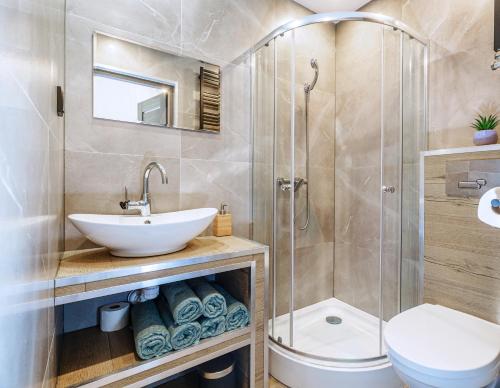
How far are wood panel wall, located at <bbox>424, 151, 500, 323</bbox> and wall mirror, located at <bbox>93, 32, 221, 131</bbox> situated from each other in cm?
140

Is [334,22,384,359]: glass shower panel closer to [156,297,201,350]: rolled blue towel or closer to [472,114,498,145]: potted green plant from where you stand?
[472,114,498,145]: potted green plant

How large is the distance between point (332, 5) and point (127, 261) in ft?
7.84

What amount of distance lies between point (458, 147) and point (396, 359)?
1.27m

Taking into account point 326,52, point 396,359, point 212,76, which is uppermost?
point 326,52

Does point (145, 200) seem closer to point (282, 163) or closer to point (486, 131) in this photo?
point (282, 163)

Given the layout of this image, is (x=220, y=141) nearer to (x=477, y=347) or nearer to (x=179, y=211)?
(x=179, y=211)

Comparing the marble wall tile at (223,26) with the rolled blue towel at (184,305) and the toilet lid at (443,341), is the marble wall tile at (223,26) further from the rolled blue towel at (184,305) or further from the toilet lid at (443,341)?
the toilet lid at (443,341)

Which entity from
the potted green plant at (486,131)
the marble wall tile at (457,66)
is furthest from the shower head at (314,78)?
the potted green plant at (486,131)

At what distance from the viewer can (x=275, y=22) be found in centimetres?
196

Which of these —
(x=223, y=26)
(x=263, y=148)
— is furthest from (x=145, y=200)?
(x=223, y=26)

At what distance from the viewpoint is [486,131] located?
1380 millimetres

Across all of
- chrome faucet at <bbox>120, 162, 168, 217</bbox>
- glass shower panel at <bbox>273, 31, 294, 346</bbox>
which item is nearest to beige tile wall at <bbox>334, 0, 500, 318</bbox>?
glass shower panel at <bbox>273, 31, 294, 346</bbox>

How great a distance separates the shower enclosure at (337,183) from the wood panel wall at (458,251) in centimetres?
10

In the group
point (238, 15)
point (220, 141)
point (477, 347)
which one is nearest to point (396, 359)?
point (477, 347)
